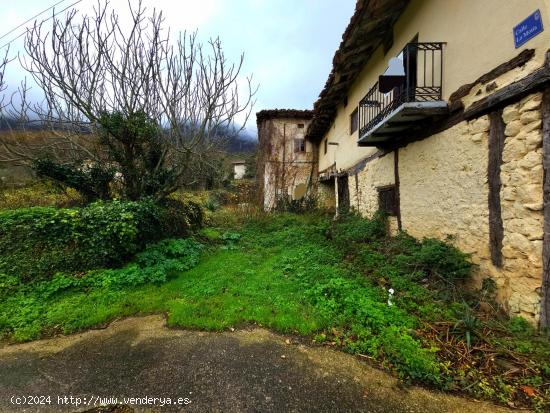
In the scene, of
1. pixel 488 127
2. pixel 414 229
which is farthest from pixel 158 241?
pixel 488 127

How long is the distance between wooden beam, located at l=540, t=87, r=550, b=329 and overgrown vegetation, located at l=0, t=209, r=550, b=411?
1.03 ft

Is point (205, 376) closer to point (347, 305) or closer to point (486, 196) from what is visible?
point (347, 305)

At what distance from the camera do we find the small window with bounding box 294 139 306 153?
618 inches

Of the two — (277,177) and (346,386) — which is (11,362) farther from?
(277,177)

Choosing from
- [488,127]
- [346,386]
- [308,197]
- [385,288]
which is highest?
[488,127]

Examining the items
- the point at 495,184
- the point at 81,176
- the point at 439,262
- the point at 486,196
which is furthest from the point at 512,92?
the point at 81,176

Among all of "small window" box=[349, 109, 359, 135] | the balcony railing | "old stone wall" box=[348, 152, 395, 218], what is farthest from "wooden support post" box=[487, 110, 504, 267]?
"small window" box=[349, 109, 359, 135]

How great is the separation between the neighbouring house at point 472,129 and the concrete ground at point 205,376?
2.05 meters

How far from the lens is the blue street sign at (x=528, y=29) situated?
2848 mm

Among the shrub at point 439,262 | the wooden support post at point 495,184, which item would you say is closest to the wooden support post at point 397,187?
the shrub at point 439,262

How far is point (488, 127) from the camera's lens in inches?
140

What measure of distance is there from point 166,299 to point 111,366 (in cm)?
157

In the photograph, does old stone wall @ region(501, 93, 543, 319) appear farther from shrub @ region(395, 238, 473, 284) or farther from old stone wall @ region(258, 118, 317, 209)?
old stone wall @ region(258, 118, 317, 209)

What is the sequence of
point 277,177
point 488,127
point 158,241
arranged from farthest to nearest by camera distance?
1. point 277,177
2. point 158,241
3. point 488,127
